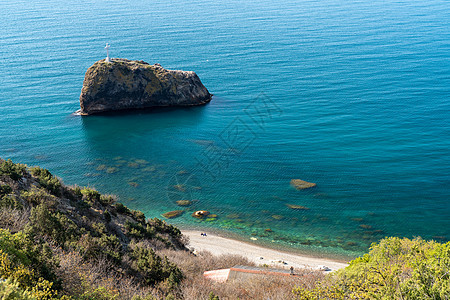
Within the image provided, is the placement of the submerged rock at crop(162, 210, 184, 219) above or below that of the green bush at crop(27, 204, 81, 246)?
below

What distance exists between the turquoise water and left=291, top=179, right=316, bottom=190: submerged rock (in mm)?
723

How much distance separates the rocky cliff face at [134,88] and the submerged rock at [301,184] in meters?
31.0

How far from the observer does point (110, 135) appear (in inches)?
2167

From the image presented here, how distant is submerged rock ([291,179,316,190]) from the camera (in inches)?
1585

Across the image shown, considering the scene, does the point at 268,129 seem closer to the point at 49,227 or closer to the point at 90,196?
the point at 90,196

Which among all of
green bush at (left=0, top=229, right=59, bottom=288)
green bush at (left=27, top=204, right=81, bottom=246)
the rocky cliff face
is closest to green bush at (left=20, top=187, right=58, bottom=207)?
green bush at (left=27, top=204, right=81, bottom=246)

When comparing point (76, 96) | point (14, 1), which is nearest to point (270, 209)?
point (76, 96)

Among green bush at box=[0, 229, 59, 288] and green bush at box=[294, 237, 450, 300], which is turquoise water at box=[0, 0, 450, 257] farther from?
green bush at box=[0, 229, 59, 288]

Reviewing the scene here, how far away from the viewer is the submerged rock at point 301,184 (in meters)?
40.2

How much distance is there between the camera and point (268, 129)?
2179 inches

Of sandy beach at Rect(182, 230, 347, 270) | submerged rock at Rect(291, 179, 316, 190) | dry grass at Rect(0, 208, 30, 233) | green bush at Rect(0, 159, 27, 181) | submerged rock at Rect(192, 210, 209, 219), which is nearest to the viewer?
dry grass at Rect(0, 208, 30, 233)

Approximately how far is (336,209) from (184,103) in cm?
3894

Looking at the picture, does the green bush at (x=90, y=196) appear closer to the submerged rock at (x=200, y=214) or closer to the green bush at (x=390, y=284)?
the submerged rock at (x=200, y=214)

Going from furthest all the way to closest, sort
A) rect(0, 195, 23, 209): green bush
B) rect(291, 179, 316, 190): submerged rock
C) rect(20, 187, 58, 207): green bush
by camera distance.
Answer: rect(291, 179, 316, 190): submerged rock → rect(20, 187, 58, 207): green bush → rect(0, 195, 23, 209): green bush
